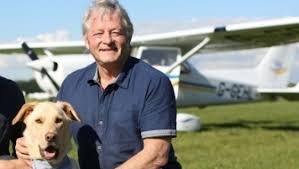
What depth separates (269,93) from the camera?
53.9 ft

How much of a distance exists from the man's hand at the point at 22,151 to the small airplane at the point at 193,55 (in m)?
9.59

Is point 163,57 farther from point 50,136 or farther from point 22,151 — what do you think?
point 50,136

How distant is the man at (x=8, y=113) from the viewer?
3025 mm

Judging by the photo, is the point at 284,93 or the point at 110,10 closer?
the point at 110,10

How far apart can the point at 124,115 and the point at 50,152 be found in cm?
41

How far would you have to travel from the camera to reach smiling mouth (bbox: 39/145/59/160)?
285 centimetres

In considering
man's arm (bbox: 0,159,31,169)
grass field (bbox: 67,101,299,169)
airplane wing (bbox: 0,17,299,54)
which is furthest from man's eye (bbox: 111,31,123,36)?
airplane wing (bbox: 0,17,299,54)

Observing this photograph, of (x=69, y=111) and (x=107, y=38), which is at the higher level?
(x=107, y=38)

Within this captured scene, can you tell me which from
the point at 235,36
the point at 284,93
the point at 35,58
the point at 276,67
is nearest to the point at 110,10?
the point at 235,36

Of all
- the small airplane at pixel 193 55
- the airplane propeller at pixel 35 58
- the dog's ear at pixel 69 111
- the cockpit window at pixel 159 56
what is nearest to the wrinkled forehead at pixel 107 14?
the dog's ear at pixel 69 111

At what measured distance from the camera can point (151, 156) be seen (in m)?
2.92

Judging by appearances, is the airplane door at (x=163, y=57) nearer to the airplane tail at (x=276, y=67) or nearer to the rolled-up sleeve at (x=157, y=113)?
the airplane tail at (x=276, y=67)

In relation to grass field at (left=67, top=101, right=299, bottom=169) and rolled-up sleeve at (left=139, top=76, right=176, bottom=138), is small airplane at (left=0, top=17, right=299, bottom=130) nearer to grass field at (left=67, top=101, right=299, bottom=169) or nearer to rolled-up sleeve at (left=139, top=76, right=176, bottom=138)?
grass field at (left=67, top=101, right=299, bottom=169)

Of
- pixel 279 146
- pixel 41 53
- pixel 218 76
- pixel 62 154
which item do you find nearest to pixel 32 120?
pixel 62 154
